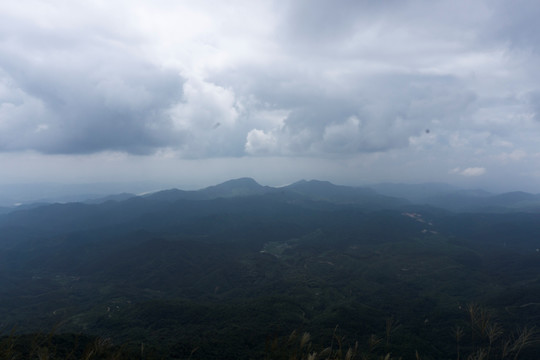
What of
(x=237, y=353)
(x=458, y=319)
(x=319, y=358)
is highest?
(x=319, y=358)

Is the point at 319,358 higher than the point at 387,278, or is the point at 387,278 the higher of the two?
the point at 319,358

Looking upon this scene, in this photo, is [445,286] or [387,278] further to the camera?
[387,278]

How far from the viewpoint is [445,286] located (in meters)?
126

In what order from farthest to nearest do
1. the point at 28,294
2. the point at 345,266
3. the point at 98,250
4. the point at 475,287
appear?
1. the point at 98,250
2. the point at 345,266
3. the point at 28,294
4. the point at 475,287

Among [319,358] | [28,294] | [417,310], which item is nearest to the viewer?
[319,358]

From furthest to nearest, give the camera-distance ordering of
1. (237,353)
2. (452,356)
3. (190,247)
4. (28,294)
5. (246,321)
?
(190,247) → (28,294) → (246,321) → (452,356) → (237,353)

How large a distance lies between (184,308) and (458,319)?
82.1m

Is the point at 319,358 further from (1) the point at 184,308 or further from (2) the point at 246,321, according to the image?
(1) the point at 184,308

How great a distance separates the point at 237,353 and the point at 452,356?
163ft

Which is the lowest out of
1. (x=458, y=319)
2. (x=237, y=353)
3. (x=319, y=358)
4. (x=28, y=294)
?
(x=28, y=294)

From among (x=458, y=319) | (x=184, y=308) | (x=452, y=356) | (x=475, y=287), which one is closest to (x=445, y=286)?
(x=475, y=287)

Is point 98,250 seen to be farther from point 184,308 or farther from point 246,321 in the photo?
point 246,321

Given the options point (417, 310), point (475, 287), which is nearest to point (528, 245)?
point (475, 287)

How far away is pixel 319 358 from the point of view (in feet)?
33.1
